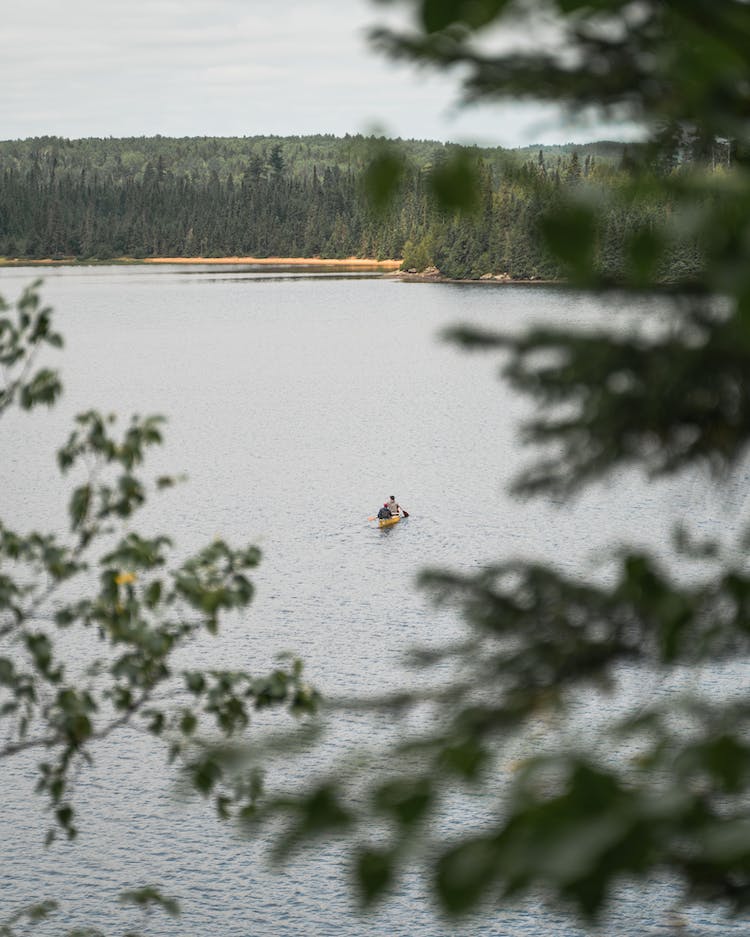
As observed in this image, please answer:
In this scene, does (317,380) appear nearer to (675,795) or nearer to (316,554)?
(316,554)

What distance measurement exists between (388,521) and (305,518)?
3.88 meters

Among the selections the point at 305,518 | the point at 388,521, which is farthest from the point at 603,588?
the point at 305,518

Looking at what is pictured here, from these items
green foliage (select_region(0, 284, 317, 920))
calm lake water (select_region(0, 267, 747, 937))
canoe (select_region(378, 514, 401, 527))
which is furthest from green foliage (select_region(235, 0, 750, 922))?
canoe (select_region(378, 514, 401, 527))

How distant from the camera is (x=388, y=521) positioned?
46.5m

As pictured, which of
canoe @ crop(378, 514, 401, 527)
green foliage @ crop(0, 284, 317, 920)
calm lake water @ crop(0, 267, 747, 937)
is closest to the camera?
green foliage @ crop(0, 284, 317, 920)

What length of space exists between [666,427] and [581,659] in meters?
0.46

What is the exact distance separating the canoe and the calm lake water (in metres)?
0.70

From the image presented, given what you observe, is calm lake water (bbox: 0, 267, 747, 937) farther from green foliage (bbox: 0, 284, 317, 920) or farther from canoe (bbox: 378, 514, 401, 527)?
green foliage (bbox: 0, 284, 317, 920)

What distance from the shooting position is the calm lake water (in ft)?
74.3

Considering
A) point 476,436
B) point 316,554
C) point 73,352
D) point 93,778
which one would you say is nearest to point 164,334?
point 73,352

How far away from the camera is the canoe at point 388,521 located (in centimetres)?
4625

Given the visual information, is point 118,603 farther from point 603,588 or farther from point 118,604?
point 603,588

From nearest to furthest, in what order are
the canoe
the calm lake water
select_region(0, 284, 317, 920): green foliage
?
select_region(0, 284, 317, 920): green foliage < the calm lake water < the canoe

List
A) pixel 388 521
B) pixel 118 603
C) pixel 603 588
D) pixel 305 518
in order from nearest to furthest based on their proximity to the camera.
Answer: pixel 603 588, pixel 118 603, pixel 388 521, pixel 305 518
